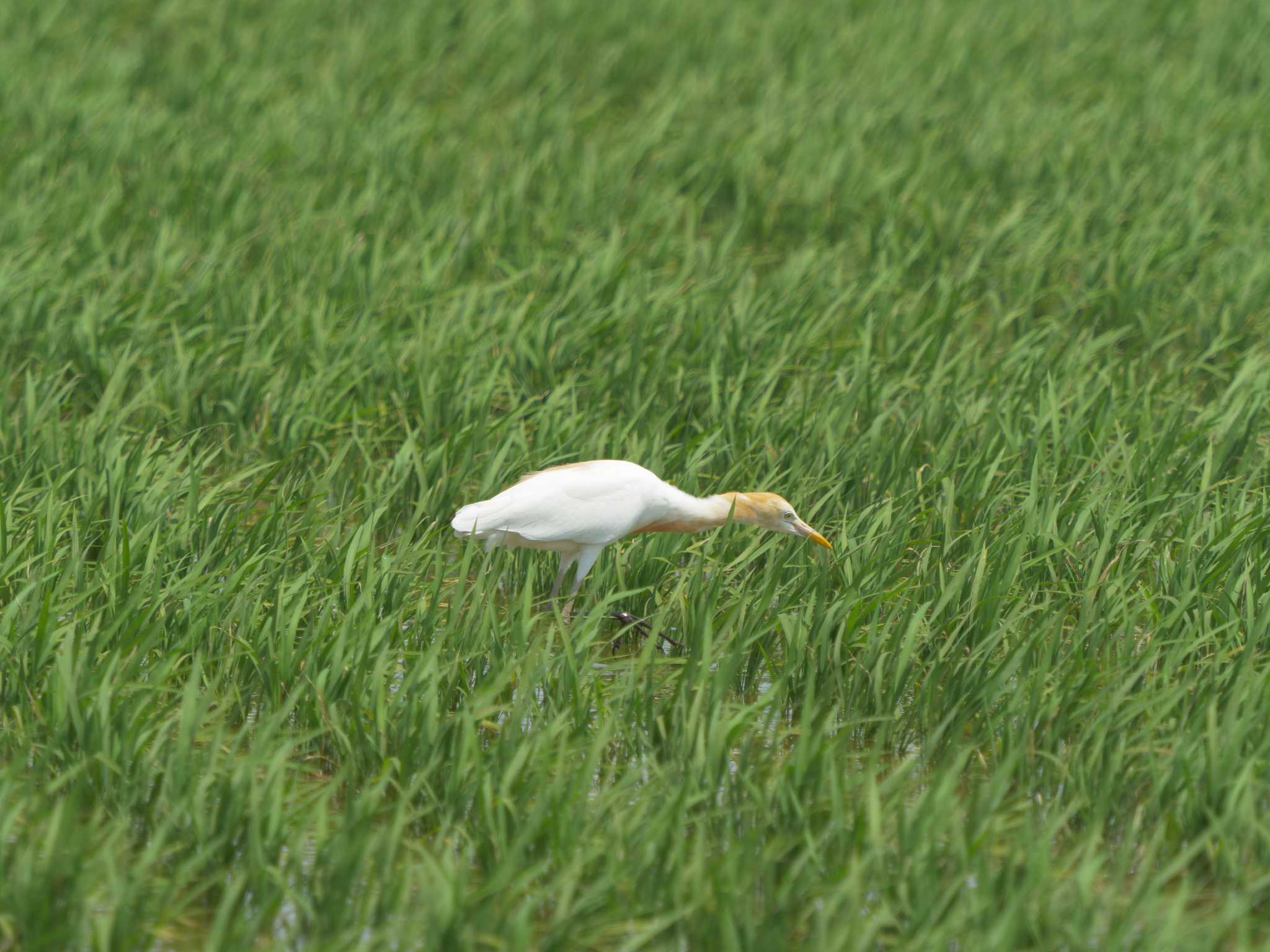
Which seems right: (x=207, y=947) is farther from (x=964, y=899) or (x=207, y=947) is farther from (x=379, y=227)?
(x=379, y=227)

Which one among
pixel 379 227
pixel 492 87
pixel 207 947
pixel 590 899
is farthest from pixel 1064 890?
pixel 492 87

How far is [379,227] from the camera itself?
24.8 ft

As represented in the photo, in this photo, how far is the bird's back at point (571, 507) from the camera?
14.0 ft

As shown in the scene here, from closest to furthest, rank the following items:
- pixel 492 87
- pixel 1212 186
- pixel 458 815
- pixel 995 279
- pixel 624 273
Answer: pixel 458 815 < pixel 624 273 < pixel 995 279 < pixel 1212 186 < pixel 492 87

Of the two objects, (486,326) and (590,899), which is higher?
(590,899)

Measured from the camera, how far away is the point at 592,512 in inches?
168

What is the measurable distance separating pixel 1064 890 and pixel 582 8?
10.3 m

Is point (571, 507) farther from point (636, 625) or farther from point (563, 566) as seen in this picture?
point (636, 625)

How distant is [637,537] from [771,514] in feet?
1.84

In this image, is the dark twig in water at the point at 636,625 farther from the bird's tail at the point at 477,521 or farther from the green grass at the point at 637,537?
the bird's tail at the point at 477,521

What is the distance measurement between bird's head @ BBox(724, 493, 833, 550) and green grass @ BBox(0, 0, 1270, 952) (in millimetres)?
84

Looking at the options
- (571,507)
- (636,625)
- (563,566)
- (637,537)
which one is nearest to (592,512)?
(571,507)

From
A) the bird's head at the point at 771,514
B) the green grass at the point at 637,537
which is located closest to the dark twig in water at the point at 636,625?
the green grass at the point at 637,537

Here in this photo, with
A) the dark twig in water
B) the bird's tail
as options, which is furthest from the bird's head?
the bird's tail
